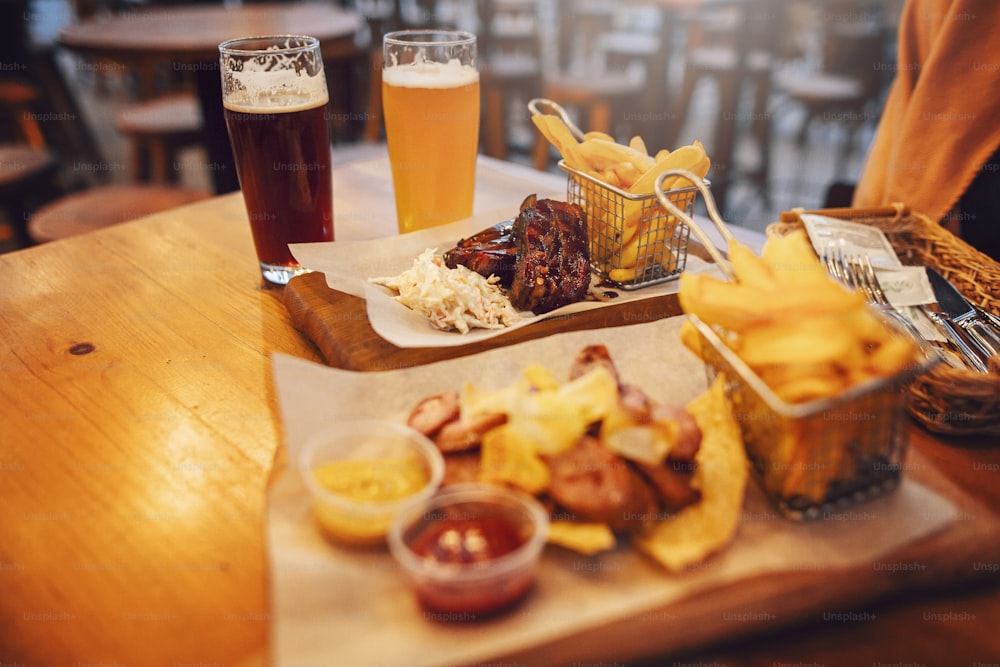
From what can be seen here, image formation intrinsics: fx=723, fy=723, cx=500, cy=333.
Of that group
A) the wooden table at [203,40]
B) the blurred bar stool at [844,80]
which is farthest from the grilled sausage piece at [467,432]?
the blurred bar stool at [844,80]

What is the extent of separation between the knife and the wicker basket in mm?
45

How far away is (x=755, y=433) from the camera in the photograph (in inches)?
44.3

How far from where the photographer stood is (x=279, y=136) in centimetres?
178

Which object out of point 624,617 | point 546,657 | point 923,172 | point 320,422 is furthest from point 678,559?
point 923,172

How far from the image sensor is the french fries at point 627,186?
1.69 meters

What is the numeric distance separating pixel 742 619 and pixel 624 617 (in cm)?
17

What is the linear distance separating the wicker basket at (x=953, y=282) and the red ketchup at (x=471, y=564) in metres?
0.83

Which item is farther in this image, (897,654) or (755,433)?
(755,433)

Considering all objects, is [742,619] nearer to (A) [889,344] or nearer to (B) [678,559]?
(B) [678,559]

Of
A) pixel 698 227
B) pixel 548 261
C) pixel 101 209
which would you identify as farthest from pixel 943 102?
pixel 101 209

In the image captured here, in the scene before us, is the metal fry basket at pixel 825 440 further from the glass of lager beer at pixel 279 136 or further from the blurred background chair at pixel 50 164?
the blurred background chair at pixel 50 164

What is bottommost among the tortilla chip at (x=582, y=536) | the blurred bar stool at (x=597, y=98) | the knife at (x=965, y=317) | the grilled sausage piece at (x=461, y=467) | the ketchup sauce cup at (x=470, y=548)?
the blurred bar stool at (x=597, y=98)

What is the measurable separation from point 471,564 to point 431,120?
1418 millimetres

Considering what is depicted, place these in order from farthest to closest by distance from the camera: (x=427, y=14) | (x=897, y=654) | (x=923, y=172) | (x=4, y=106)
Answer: (x=427, y=14), (x=4, y=106), (x=923, y=172), (x=897, y=654)
